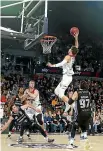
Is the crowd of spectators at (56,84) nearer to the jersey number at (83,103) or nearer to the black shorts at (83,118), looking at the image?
the black shorts at (83,118)

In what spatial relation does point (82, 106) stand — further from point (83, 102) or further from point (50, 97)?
point (50, 97)

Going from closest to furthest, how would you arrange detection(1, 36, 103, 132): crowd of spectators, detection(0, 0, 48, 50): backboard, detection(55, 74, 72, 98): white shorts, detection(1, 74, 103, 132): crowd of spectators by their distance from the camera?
detection(55, 74, 72, 98): white shorts < detection(0, 0, 48, 50): backboard < detection(1, 74, 103, 132): crowd of spectators < detection(1, 36, 103, 132): crowd of spectators

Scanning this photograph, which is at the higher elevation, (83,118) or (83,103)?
(83,103)

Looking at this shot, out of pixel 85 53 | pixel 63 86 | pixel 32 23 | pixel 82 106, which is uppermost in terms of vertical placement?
pixel 85 53

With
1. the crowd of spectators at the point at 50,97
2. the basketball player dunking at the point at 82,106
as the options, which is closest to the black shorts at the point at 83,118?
the basketball player dunking at the point at 82,106

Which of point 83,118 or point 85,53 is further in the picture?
point 85,53

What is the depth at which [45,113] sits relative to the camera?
1577cm

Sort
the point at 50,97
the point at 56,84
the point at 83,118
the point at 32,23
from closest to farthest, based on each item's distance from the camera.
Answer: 1. the point at 83,118
2. the point at 32,23
3. the point at 50,97
4. the point at 56,84

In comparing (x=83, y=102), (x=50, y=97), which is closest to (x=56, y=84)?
(x=50, y=97)

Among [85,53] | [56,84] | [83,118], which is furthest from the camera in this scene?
[85,53]

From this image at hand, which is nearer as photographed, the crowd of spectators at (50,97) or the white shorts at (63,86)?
the white shorts at (63,86)

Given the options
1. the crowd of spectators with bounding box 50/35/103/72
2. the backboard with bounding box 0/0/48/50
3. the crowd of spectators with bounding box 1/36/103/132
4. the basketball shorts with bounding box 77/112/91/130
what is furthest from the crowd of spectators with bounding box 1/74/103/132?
the basketball shorts with bounding box 77/112/91/130

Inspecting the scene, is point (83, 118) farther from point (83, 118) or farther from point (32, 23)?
point (32, 23)

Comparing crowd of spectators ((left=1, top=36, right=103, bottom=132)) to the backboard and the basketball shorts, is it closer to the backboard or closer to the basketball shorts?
the backboard
